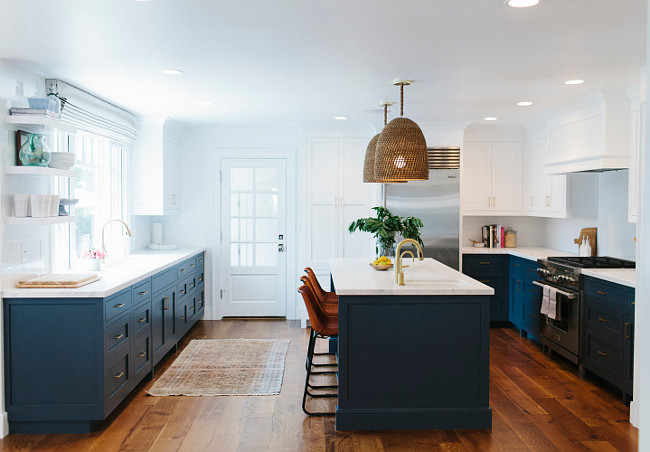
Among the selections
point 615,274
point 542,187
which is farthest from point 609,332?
point 542,187

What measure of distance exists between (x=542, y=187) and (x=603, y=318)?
2193 mm

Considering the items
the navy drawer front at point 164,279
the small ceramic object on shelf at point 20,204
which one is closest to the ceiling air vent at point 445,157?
the navy drawer front at point 164,279

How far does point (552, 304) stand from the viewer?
15.8 ft

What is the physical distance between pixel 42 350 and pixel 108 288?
523mm

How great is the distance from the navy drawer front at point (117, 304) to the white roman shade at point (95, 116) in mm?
1341

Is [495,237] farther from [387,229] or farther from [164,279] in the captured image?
[164,279]

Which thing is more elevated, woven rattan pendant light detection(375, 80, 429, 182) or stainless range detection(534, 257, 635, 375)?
woven rattan pendant light detection(375, 80, 429, 182)

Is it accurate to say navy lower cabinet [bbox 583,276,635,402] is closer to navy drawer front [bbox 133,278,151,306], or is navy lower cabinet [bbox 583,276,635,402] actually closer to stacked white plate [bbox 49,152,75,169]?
navy drawer front [bbox 133,278,151,306]

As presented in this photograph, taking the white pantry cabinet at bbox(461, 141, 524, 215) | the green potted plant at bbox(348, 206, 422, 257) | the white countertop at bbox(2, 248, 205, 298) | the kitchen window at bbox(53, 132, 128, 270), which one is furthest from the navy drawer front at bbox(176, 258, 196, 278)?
the white pantry cabinet at bbox(461, 141, 524, 215)

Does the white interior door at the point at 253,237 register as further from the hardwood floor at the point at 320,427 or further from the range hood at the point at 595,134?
the range hood at the point at 595,134

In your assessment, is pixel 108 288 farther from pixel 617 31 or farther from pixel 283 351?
pixel 617 31

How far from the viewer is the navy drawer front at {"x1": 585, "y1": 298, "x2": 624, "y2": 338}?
390 centimetres

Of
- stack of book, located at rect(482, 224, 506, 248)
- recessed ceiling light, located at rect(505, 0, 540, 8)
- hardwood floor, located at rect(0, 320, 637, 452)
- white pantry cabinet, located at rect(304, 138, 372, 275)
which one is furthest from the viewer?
stack of book, located at rect(482, 224, 506, 248)

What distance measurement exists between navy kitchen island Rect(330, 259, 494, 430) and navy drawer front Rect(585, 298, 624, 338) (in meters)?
1.19
